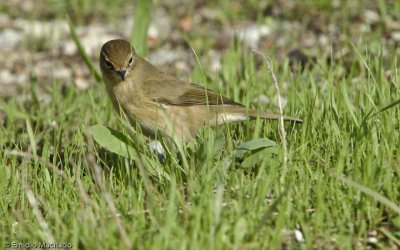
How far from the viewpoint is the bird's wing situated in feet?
22.2

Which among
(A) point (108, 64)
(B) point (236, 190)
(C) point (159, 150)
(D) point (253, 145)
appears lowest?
(C) point (159, 150)

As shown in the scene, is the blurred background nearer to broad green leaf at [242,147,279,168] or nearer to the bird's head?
the bird's head

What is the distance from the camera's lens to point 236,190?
15.4ft

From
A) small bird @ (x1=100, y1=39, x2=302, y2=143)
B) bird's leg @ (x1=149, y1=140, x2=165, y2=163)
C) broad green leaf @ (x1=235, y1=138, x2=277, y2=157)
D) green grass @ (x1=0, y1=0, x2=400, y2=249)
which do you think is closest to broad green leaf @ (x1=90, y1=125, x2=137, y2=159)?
green grass @ (x1=0, y1=0, x2=400, y2=249)

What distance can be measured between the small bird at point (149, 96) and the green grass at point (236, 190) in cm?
47

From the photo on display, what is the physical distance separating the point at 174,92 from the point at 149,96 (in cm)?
25

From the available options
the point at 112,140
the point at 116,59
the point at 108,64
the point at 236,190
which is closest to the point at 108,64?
the point at 108,64

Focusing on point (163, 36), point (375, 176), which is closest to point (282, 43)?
point (163, 36)

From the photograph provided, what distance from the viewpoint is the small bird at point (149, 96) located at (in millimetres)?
6559

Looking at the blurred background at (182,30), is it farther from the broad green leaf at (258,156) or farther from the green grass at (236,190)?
the broad green leaf at (258,156)

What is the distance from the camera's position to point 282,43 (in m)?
9.80

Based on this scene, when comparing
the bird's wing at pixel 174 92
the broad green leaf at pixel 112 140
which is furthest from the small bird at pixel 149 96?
the broad green leaf at pixel 112 140

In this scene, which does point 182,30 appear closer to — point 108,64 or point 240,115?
point 108,64

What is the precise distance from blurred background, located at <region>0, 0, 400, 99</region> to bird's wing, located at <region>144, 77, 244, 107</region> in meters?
1.63
